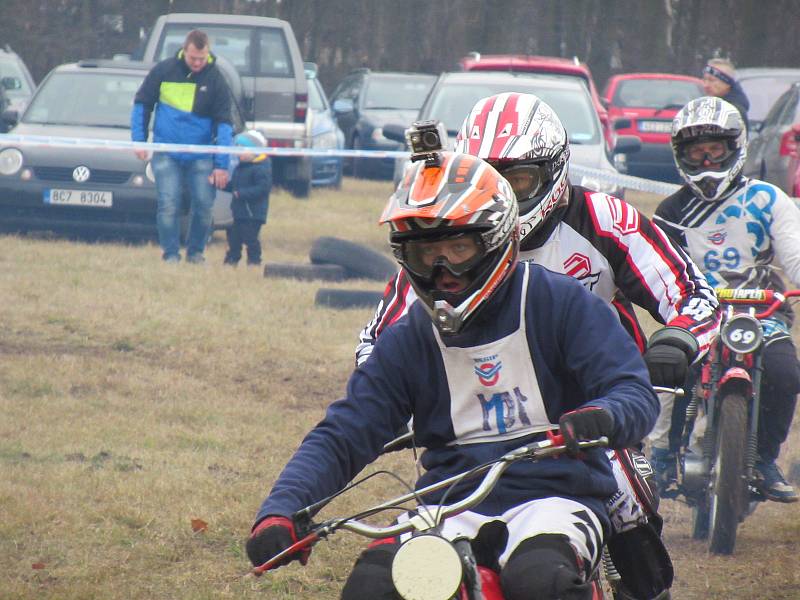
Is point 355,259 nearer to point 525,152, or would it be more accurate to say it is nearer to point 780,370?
point 780,370

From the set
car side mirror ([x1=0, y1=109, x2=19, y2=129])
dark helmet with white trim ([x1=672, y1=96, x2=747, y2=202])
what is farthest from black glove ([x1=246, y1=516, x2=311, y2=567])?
car side mirror ([x1=0, y1=109, x2=19, y2=129])

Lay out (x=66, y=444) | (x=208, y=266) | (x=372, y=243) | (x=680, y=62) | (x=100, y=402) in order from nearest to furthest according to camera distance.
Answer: (x=66, y=444)
(x=100, y=402)
(x=208, y=266)
(x=372, y=243)
(x=680, y=62)

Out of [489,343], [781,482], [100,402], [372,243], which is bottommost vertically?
[372,243]

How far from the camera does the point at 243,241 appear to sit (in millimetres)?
13820

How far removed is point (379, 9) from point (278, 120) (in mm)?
18021

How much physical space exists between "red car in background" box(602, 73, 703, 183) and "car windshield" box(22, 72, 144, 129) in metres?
8.85

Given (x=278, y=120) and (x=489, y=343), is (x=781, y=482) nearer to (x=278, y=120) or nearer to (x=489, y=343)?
(x=489, y=343)

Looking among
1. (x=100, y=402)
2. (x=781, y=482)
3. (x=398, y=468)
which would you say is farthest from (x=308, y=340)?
(x=781, y=482)

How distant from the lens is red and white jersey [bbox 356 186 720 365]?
14.9ft

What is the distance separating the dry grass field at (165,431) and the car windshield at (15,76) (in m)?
8.34

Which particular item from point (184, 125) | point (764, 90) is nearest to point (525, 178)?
point (184, 125)

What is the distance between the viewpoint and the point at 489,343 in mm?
3574

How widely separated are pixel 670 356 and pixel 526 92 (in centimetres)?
1093

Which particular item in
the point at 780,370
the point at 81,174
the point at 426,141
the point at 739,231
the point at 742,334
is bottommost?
the point at 81,174
